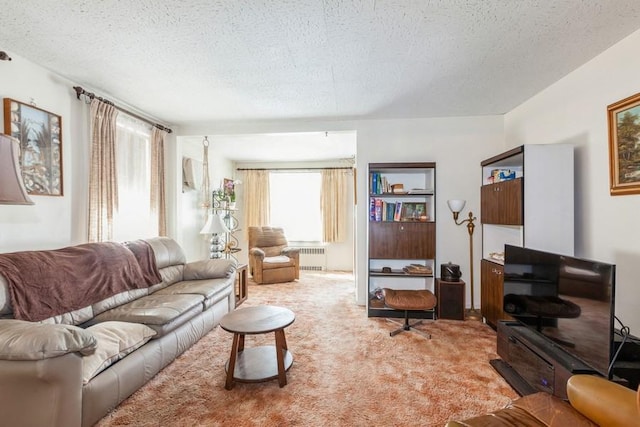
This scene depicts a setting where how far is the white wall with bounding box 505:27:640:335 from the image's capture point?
1993mm

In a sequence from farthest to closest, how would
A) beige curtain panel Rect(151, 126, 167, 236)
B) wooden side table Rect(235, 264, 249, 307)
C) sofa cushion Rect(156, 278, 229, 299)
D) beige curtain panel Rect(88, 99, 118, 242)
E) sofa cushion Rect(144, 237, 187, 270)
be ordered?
wooden side table Rect(235, 264, 249, 307)
beige curtain panel Rect(151, 126, 167, 236)
sofa cushion Rect(144, 237, 187, 270)
sofa cushion Rect(156, 278, 229, 299)
beige curtain panel Rect(88, 99, 118, 242)

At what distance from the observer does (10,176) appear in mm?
1289

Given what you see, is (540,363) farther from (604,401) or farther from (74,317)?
(74,317)

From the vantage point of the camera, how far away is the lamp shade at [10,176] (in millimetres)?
1256

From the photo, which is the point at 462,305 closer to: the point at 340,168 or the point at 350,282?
the point at 350,282

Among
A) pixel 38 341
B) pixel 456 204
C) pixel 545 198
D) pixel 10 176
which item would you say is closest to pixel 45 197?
pixel 10 176

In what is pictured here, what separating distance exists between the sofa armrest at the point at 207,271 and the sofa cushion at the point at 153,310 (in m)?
0.68

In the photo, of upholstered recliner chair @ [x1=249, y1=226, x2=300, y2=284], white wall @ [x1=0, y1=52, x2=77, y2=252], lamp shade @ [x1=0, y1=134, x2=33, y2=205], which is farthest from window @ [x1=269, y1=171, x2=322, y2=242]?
lamp shade @ [x1=0, y1=134, x2=33, y2=205]

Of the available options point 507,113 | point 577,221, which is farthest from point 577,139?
point 507,113

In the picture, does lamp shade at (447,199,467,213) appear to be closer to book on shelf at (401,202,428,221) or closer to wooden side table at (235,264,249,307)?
book on shelf at (401,202,428,221)

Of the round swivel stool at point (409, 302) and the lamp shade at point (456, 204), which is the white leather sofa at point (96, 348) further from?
the lamp shade at point (456, 204)

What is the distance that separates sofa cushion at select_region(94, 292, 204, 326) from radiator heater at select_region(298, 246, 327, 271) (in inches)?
139

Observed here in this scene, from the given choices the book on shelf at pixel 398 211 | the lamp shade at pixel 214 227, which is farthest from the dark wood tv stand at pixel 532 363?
the lamp shade at pixel 214 227

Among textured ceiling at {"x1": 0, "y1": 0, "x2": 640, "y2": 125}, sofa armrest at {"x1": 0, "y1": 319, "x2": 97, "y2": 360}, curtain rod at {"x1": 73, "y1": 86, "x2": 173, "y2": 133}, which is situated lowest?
sofa armrest at {"x1": 0, "y1": 319, "x2": 97, "y2": 360}
